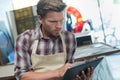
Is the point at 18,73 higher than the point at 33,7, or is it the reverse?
the point at 33,7

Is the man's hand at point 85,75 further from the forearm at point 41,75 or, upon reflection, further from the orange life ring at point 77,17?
the orange life ring at point 77,17

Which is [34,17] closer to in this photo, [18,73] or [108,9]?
[108,9]

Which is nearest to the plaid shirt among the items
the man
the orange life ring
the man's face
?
the man

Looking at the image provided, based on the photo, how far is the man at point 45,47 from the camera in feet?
4.89

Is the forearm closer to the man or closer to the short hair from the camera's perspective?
the man

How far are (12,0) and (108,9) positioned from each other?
1407mm

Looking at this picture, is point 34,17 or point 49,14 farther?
point 34,17

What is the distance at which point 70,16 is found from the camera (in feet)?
10.9

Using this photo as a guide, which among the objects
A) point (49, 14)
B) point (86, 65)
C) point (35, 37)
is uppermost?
point (49, 14)

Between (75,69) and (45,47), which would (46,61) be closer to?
(45,47)

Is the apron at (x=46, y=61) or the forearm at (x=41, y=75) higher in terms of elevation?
the apron at (x=46, y=61)

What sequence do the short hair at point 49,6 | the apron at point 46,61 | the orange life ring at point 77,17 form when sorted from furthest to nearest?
1. the orange life ring at point 77,17
2. the apron at point 46,61
3. the short hair at point 49,6

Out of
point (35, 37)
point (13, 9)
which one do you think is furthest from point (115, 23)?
point (35, 37)

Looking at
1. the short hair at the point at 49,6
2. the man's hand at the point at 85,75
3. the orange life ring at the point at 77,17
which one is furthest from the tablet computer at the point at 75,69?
the orange life ring at the point at 77,17
